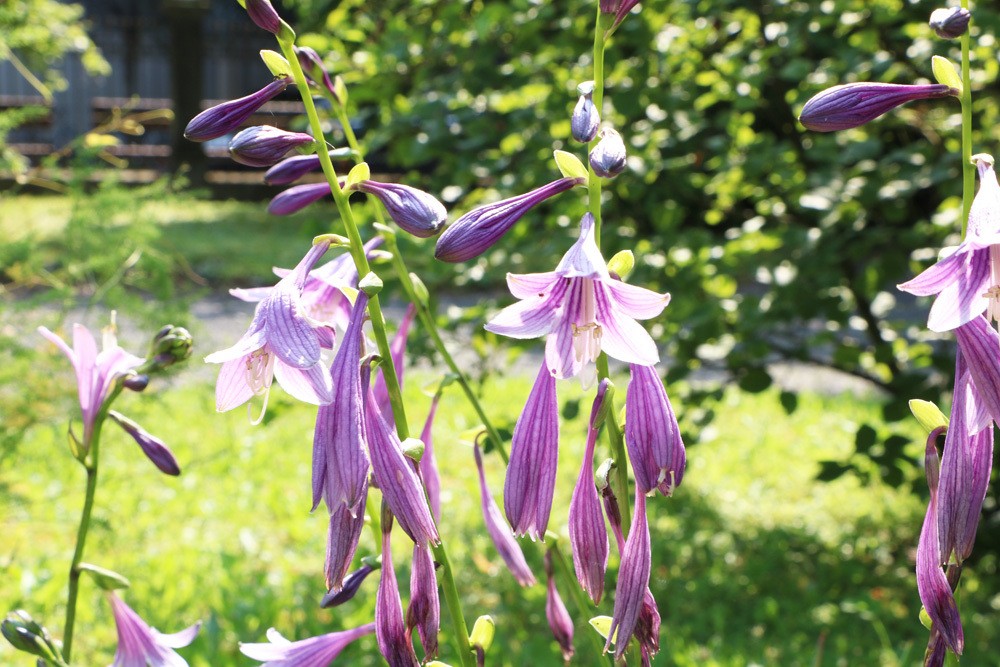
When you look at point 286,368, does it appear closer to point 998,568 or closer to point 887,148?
point 998,568

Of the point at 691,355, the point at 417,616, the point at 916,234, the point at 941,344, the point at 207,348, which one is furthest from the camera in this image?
the point at 207,348

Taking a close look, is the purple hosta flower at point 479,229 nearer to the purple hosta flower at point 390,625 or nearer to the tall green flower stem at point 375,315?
the tall green flower stem at point 375,315

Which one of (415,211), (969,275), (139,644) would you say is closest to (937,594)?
(969,275)

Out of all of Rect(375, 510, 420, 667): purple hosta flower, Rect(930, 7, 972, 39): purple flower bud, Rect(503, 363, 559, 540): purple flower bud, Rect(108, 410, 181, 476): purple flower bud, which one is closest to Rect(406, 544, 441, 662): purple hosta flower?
Rect(375, 510, 420, 667): purple hosta flower

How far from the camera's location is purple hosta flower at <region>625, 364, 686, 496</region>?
100 centimetres

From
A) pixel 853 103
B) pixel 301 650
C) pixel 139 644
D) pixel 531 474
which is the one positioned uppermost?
pixel 853 103

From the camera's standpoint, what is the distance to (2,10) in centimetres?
414

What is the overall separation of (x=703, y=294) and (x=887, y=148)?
1.41 m

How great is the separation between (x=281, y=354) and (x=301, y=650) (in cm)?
44

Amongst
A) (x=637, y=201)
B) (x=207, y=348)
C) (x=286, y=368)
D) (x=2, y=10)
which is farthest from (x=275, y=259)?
(x=286, y=368)

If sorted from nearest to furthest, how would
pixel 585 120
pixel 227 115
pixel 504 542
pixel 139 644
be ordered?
pixel 585 120 < pixel 227 115 < pixel 504 542 < pixel 139 644

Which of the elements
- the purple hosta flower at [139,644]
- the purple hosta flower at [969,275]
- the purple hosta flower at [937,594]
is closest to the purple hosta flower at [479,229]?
the purple hosta flower at [969,275]

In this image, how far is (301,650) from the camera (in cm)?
129

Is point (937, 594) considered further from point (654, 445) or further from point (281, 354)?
point (281, 354)
